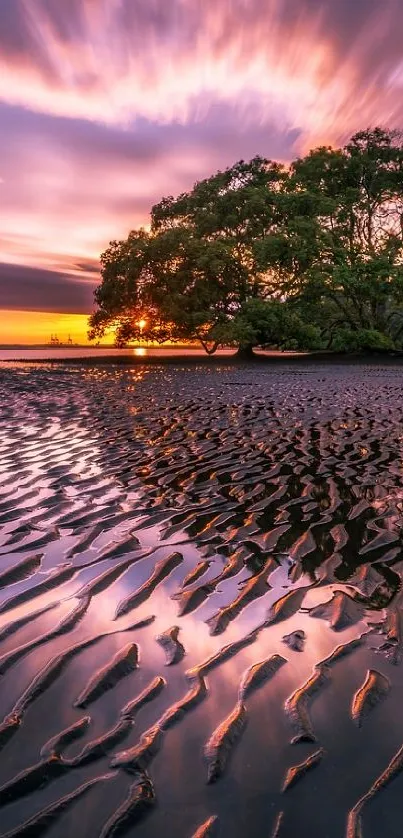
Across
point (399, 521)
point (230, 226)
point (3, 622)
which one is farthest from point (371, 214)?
point (3, 622)

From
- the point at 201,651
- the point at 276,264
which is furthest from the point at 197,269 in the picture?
the point at 201,651

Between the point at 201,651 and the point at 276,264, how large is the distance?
47.5 m

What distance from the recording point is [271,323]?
4806 cm

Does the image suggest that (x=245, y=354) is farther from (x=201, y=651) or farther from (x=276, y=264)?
(x=201, y=651)

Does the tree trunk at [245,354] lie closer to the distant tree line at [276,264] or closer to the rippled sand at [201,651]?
the distant tree line at [276,264]

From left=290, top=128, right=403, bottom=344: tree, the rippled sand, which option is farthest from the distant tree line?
the rippled sand

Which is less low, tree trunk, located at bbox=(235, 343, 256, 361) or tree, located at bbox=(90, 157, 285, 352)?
tree, located at bbox=(90, 157, 285, 352)

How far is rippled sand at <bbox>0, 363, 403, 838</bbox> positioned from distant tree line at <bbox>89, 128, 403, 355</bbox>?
4064 centimetres

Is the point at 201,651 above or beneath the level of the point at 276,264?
beneath

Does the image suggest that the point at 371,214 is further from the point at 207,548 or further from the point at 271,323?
the point at 207,548

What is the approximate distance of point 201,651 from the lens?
4.06m

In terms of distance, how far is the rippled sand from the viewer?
8.87 ft

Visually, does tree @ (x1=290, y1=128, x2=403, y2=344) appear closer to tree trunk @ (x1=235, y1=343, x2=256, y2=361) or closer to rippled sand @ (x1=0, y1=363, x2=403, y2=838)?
tree trunk @ (x1=235, y1=343, x2=256, y2=361)

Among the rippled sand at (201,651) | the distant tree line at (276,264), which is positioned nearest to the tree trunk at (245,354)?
the distant tree line at (276,264)
